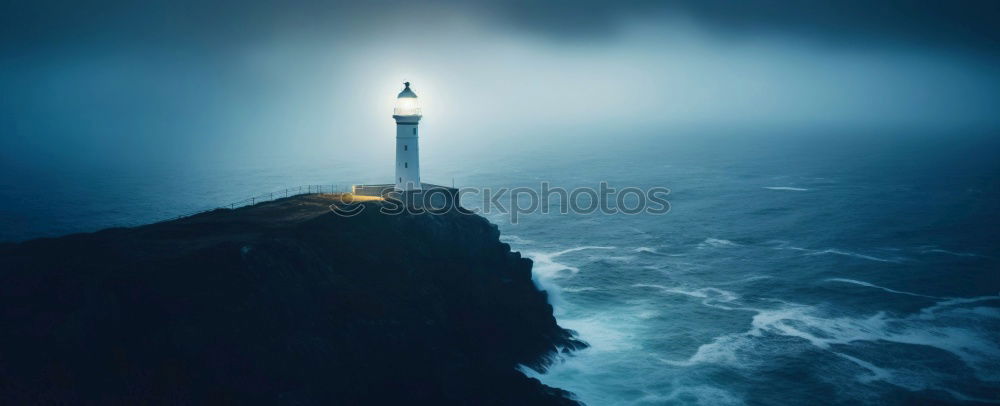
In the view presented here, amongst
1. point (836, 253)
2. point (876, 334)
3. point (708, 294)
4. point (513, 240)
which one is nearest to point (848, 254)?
point (836, 253)

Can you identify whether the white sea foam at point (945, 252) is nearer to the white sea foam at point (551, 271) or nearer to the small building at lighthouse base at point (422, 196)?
the white sea foam at point (551, 271)

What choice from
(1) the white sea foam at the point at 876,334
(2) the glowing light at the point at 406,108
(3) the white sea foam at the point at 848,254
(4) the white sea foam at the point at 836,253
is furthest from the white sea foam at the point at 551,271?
(3) the white sea foam at the point at 848,254

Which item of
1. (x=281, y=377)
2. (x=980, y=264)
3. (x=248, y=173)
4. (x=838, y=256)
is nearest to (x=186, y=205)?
(x=248, y=173)

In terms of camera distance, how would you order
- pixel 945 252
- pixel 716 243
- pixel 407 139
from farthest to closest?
pixel 716 243
pixel 945 252
pixel 407 139

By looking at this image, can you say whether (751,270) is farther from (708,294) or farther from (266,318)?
(266,318)

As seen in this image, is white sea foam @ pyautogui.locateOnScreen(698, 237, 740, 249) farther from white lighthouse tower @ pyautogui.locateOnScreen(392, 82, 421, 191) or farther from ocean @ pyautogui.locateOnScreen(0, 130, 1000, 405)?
white lighthouse tower @ pyautogui.locateOnScreen(392, 82, 421, 191)

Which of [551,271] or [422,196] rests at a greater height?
[422,196]
